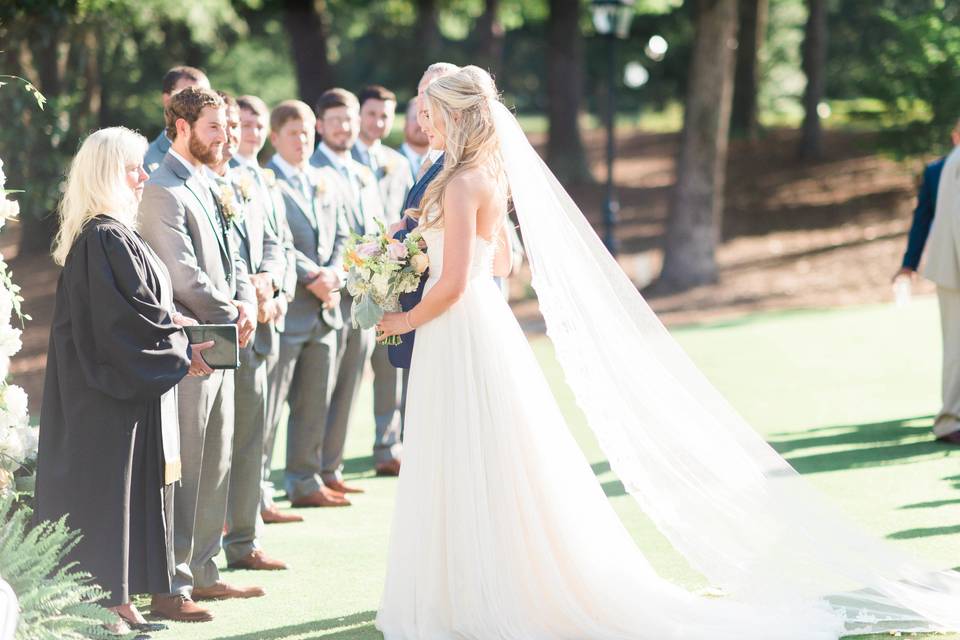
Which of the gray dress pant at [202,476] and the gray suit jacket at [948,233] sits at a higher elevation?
the gray suit jacket at [948,233]

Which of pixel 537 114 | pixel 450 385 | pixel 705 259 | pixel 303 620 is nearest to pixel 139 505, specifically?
pixel 303 620

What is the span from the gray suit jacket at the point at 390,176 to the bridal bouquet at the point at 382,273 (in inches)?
150

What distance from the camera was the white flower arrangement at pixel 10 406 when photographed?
217 inches

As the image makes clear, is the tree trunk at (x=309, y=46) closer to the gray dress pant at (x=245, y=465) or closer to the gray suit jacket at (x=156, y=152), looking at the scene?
the gray suit jacket at (x=156, y=152)

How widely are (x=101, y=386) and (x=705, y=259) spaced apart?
1626 centimetres

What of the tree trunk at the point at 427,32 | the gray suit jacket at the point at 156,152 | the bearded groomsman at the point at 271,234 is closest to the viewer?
the gray suit jacket at the point at 156,152

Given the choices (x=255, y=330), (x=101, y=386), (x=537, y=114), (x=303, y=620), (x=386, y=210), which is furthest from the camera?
(x=537, y=114)

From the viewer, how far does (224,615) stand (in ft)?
20.2

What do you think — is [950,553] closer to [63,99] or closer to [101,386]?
[101,386]

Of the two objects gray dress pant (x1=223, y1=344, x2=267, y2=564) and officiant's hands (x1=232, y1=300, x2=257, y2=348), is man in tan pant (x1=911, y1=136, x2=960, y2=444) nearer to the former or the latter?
gray dress pant (x1=223, y1=344, x2=267, y2=564)

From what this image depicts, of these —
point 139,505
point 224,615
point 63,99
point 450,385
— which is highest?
point 63,99

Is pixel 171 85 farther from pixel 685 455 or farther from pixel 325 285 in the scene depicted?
pixel 685 455

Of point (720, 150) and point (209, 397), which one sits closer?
point (209, 397)

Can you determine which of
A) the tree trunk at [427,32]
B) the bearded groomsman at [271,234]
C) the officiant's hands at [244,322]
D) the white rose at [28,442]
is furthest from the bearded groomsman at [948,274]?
the tree trunk at [427,32]
